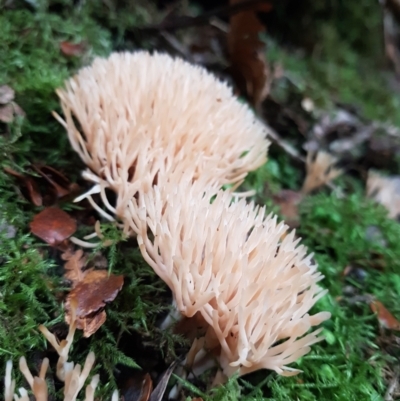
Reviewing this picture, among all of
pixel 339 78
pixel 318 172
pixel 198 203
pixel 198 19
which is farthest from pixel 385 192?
pixel 198 203

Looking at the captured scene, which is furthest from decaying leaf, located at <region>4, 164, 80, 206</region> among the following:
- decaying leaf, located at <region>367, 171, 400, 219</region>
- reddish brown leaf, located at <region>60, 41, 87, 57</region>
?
decaying leaf, located at <region>367, 171, 400, 219</region>

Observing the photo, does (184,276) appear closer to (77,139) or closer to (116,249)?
(116,249)

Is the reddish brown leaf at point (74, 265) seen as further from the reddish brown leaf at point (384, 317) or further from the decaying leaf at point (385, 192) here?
the decaying leaf at point (385, 192)

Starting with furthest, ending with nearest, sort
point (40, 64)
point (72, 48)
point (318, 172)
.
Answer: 1. point (318, 172)
2. point (72, 48)
3. point (40, 64)

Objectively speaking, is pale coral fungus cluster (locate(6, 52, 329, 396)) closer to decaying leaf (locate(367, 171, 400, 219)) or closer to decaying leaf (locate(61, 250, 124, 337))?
decaying leaf (locate(61, 250, 124, 337))

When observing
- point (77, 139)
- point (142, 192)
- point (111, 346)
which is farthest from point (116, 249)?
point (77, 139)

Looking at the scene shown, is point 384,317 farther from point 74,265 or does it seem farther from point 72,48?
point 72,48

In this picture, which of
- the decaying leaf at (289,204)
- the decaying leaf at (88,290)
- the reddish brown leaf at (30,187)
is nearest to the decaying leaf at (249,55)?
the decaying leaf at (289,204)
